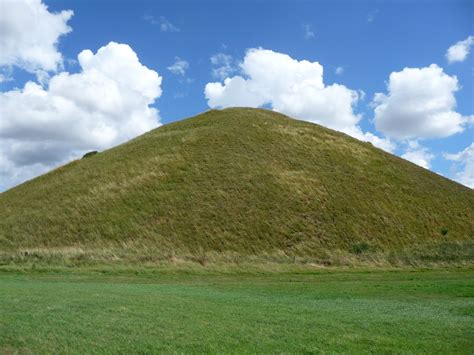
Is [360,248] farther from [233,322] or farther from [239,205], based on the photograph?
[233,322]

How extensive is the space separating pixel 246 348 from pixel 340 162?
164 ft

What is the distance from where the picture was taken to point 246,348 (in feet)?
32.7

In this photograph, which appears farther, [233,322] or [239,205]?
[239,205]

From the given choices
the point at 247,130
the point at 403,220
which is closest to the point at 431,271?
the point at 403,220

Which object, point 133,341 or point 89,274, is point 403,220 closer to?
point 89,274

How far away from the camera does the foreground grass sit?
10.2 m

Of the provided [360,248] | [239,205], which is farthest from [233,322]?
[239,205]

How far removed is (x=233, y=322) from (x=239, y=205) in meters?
34.6

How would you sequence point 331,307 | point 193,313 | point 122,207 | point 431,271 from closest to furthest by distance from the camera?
point 193,313 → point 331,307 → point 431,271 → point 122,207

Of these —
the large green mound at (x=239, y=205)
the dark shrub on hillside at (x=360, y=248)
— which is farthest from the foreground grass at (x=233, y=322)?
the dark shrub on hillside at (x=360, y=248)

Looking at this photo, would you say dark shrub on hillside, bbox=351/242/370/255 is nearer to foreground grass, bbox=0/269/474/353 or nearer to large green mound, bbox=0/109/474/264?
large green mound, bbox=0/109/474/264

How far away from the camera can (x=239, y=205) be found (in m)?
47.0

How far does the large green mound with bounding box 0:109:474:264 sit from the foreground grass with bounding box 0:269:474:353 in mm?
19406

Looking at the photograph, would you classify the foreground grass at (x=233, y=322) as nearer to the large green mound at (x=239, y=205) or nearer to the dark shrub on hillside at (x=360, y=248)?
the large green mound at (x=239, y=205)
